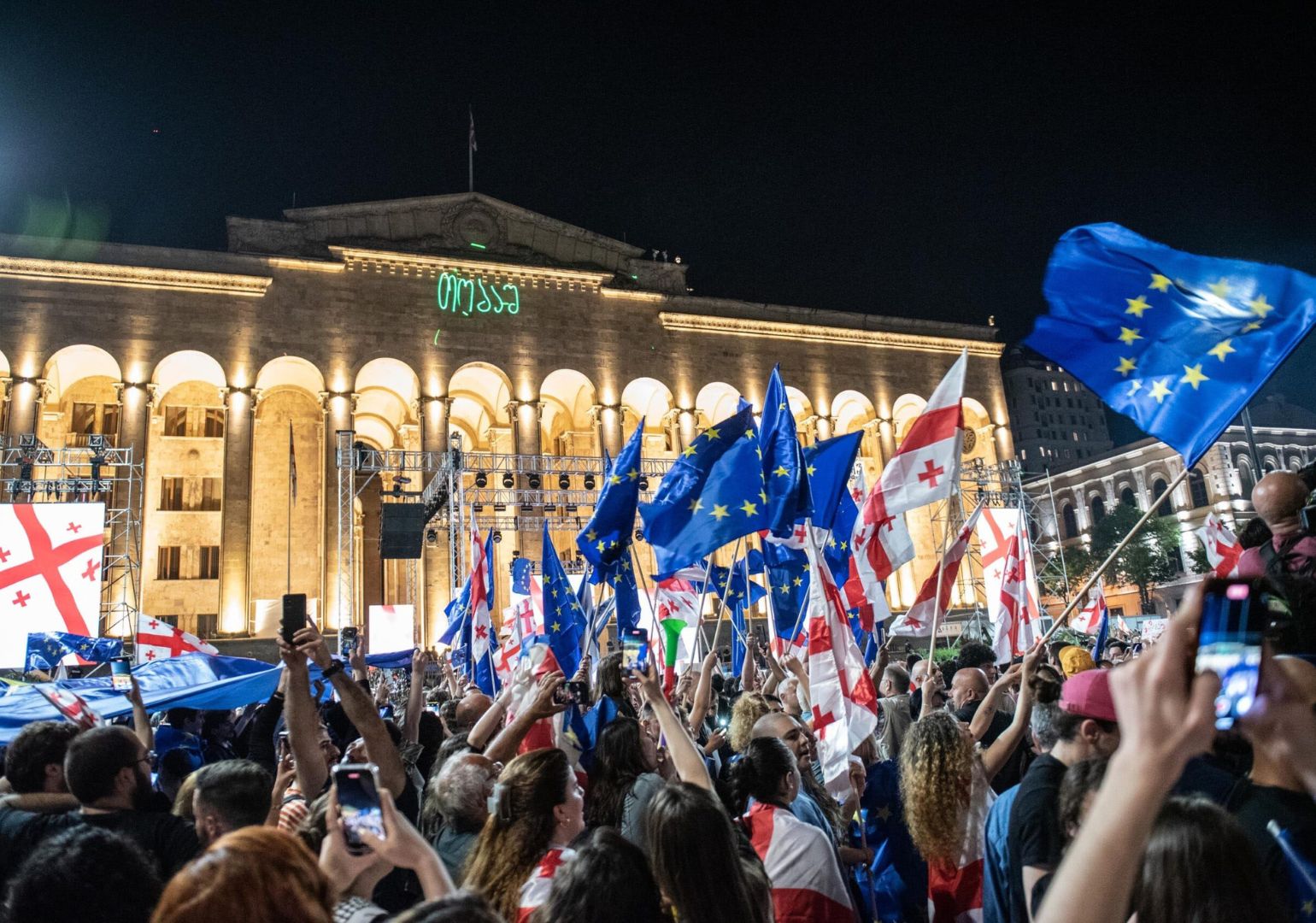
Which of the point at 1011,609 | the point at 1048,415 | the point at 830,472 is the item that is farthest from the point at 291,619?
the point at 1048,415

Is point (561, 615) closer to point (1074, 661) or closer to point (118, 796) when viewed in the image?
point (1074, 661)

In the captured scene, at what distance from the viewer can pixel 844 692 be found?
234 inches

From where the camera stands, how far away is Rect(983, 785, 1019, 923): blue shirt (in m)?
3.25

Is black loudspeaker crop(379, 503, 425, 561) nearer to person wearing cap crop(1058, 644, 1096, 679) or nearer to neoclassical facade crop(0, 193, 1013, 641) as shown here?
neoclassical facade crop(0, 193, 1013, 641)

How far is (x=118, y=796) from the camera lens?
3445 millimetres

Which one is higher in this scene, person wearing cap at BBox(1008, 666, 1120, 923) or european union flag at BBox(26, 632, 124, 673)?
european union flag at BBox(26, 632, 124, 673)

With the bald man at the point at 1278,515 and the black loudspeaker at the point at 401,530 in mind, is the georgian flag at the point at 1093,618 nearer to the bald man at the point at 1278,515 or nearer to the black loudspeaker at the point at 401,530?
the bald man at the point at 1278,515

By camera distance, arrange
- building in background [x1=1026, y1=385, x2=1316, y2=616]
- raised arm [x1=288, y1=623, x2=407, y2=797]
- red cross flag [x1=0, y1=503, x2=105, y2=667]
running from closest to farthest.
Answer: raised arm [x1=288, y1=623, x2=407, y2=797] → red cross flag [x1=0, y1=503, x2=105, y2=667] → building in background [x1=1026, y1=385, x2=1316, y2=616]

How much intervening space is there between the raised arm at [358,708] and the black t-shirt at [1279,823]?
2978mm

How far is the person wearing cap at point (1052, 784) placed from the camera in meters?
→ 2.99

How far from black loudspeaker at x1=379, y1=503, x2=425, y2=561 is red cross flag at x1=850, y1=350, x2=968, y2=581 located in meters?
16.2

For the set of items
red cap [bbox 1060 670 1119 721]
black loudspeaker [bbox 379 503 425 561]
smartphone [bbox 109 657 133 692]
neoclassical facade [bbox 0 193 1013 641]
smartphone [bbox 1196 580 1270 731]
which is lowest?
red cap [bbox 1060 670 1119 721]

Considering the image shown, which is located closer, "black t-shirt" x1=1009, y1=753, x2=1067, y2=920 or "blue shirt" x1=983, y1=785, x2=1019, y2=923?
"black t-shirt" x1=1009, y1=753, x2=1067, y2=920

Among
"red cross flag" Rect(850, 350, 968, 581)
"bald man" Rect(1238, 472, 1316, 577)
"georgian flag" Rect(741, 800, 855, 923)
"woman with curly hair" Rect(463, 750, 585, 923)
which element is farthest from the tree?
"woman with curly hair" Rect(463, 750, 585, 923)
